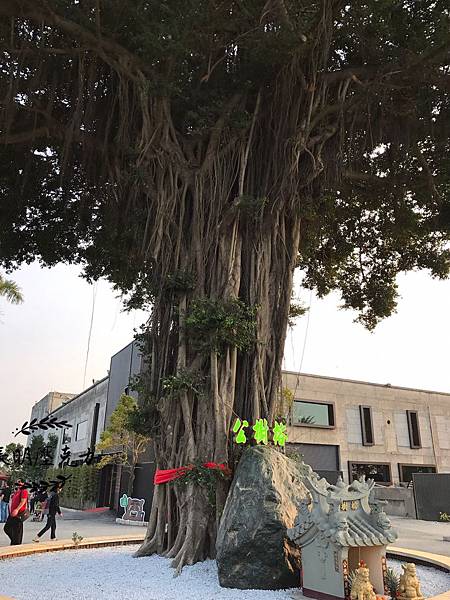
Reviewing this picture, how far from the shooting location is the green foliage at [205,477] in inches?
172

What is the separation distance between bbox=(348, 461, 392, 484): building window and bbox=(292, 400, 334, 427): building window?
5.69ft

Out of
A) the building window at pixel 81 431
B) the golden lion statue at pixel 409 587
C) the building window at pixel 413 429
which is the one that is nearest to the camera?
the golden lion statue at pixel 409 587

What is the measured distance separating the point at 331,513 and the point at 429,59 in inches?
190

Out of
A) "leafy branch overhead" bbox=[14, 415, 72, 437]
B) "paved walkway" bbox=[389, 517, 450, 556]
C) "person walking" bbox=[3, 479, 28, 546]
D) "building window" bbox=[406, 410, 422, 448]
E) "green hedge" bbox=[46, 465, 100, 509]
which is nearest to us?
"leafy branch overhead" bbox=[14, 415, 72, 437]

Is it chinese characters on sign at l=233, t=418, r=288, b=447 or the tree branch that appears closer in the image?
chinese characters on sign at l=233, t=418, r=288, b=447

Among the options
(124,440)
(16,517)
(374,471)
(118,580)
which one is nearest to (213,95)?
(118,580)

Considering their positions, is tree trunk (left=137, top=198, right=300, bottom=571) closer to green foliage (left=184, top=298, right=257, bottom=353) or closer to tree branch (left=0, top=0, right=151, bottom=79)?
green foliage (left=184, top=298, right=257, bottom=353)

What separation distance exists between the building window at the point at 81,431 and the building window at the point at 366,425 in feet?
34.5

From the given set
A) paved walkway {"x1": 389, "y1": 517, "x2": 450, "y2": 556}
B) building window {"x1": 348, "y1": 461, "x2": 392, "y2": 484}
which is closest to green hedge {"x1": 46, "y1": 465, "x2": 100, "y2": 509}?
building window {"x1": 348, "y1": 461, "x2": 392, "y2": 484}

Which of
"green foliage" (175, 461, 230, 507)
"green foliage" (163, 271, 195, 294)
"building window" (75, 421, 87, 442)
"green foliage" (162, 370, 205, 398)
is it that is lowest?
"green foliage" (175, 461, 230, 507)

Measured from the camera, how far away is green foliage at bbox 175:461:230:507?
4.38m

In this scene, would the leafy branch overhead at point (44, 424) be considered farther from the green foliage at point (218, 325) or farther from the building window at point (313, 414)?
the building window at point (313, 414)

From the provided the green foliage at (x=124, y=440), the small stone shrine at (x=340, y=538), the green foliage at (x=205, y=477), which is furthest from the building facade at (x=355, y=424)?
the small stone shrine at (x=340, y=538)

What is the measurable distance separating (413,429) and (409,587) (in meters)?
16.7
